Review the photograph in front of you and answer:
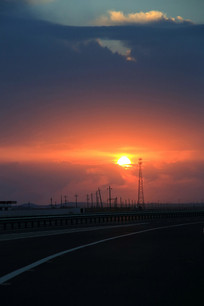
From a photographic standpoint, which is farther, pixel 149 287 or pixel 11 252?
pixel 11 252

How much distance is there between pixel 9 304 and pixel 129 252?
9.71 metres

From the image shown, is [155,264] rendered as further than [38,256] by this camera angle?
No

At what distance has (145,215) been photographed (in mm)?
65438

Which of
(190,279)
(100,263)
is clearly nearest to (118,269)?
(100,263)

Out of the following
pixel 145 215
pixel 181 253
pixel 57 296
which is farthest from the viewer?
pixel 145 215

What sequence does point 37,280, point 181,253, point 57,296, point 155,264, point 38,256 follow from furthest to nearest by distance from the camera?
1. point 181,253
2. point 38,256
3. point 155,264
4. point 37,280
5. point 57,296

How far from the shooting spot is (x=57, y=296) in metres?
8.84

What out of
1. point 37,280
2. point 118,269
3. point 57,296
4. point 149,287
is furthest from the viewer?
point 118,269

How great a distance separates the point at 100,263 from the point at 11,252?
4442 mm

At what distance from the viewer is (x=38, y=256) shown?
52.1 feet

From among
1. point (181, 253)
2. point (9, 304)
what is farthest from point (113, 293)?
point (181, 253)

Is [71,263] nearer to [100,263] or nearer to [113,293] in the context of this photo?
[100,263]

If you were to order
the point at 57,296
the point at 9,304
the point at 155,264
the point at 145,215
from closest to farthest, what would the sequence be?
1. the point at 9,304
2. the point at 57,296
3. the point at 155,264
4. the point at 145,215

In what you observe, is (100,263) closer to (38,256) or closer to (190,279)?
(38,256)
